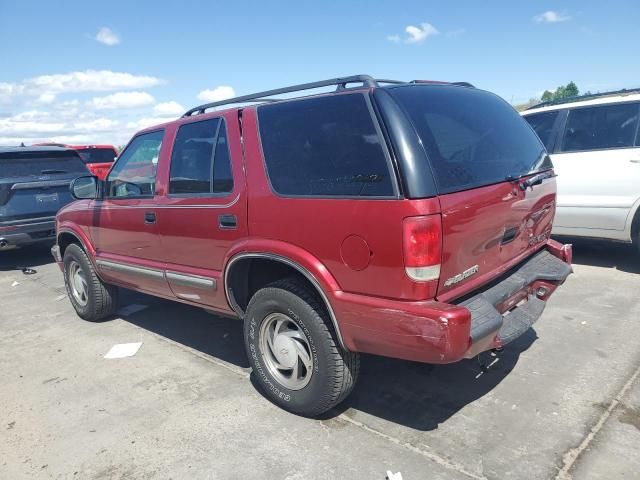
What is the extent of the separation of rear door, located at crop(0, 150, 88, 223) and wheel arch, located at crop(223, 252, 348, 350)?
222 inches

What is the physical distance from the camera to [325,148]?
2.74 metres

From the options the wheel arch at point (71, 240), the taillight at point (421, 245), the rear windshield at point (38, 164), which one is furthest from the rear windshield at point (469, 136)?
the rear windshield at point (38, 164)

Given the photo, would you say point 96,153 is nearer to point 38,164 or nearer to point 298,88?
point 38,164

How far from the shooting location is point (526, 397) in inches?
122

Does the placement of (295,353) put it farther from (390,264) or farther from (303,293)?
(390,264)

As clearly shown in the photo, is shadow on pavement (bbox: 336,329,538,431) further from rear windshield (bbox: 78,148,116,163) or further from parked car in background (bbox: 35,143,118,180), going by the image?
rear windshield (bbox: 78,148,116,163)

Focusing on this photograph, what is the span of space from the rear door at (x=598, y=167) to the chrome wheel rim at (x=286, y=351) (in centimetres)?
426

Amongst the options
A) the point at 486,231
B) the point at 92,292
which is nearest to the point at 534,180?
the point at 486,231

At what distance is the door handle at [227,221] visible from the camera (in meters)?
3.15

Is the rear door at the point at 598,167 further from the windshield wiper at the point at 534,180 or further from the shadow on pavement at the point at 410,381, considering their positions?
the windshield wiper at the point at 534,180

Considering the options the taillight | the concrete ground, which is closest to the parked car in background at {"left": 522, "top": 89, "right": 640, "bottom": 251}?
the concrete ground

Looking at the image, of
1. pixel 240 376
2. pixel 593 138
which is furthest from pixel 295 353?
pixel 593 138

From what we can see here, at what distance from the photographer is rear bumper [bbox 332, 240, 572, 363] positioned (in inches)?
91.0

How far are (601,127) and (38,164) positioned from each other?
8.07m
